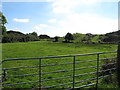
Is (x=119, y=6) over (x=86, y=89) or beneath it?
over

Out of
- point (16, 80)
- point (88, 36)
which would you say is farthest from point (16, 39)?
point (16, 80)

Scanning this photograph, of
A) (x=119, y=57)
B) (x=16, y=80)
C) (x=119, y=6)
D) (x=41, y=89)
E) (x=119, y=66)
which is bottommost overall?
(x=16, y=80)

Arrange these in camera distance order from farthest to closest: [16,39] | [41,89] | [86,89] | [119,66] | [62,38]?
[16,39], [62,38], [119,66], [86,89], [41,89]

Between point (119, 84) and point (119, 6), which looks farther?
point (119, 6)

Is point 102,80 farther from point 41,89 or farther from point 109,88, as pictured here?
point 41,89

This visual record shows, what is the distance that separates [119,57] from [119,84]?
102cm

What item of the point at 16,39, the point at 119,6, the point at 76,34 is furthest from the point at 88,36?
the point at 119,6

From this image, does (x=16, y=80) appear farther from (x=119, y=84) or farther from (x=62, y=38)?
(x=62, y=38)

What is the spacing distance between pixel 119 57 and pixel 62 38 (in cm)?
5439

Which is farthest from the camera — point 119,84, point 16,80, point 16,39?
point 16,39

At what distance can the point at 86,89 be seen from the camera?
13.4ft

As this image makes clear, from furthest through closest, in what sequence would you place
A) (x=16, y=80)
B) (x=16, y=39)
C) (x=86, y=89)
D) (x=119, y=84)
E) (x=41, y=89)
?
1. (x=16, y=39)
2. (x=16, y=80)
3. (x=119, y=84)
4. (x=86, y=89)
5. (x=41, y=89)

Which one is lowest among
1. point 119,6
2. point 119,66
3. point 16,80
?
point 16,80

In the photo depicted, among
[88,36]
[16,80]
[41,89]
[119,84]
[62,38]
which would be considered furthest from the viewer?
[62,38]
